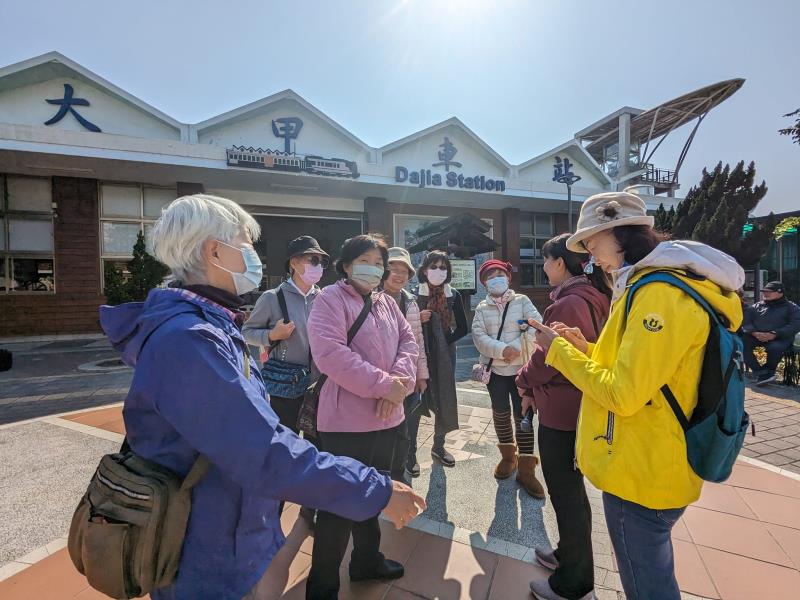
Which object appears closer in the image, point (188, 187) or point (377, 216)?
point (188, 187)

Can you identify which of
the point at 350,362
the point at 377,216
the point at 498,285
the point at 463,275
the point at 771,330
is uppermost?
the point at 377,216

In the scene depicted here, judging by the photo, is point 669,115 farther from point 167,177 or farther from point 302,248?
point 302,248

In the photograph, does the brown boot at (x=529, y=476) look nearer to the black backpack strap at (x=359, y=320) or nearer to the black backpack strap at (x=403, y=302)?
the black backpack strap at (x=403, y=302)

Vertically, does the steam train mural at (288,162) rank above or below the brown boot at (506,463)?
above

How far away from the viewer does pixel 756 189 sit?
10750 millimetres

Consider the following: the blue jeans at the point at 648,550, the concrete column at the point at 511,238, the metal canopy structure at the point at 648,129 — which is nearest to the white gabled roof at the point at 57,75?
the concrete column at the point at 511,238

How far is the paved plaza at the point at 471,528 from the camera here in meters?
2.14

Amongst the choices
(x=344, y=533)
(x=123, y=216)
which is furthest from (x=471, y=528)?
(x=123, y=216)

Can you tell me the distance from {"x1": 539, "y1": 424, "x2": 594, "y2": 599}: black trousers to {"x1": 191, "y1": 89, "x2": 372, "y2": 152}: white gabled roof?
11808 mm

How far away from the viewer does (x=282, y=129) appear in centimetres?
1155

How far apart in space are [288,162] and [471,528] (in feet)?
34.5

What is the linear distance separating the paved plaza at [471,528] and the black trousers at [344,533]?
0.20 metres

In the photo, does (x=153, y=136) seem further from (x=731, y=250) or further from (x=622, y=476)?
(x=731, y=250)

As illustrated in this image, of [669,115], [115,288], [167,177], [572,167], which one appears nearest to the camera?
[115,288]
